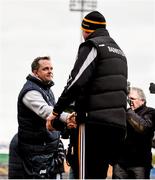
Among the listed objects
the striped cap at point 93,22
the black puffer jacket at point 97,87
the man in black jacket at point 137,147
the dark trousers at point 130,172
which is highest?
the striped cap at point 93,22

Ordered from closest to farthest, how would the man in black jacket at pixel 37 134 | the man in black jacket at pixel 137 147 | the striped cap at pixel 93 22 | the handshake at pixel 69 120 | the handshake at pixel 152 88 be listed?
the handshake at pixel 69 120 → the striped cap at pixel 93 22 → the man in black jacket at pixel 37 134 → the handshake at pixel 152 88 → the man in black jacket at pixel 137 147

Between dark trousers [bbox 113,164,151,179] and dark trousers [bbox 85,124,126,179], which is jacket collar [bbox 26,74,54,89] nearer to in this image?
dark trousers [bbox 85,124,126,179]

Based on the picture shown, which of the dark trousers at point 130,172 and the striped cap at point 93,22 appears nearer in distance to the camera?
the striped cap at point 93,22

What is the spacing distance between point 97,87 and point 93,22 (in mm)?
713

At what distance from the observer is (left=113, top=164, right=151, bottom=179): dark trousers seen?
9.84 meters

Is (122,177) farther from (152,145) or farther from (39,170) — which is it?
(39,170)

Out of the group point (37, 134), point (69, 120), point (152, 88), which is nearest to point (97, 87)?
point (69, 120)

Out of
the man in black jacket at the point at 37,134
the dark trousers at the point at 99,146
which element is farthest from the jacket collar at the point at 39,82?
the dark trousers at the point at 99,146

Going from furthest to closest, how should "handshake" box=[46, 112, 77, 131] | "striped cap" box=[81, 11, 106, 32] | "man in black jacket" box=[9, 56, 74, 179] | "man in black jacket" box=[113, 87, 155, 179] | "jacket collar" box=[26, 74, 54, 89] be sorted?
"man in black jacket" box=[113, 87, 155, 179] → "jacket collar" box=[26, 74, 54, 89] → "man in black jacket" box=[9, 56, 74, 179] → "striped cap" box=[81, 11, 106, 32] → "handshake" box=[46, 112, 77, 131]

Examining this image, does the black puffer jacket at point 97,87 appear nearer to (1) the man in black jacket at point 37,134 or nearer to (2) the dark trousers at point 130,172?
(1) the man in black jacket at point 37,134

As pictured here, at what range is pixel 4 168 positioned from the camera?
54.5ft

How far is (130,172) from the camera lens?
9.91 metres

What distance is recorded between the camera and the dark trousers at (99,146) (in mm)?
6875

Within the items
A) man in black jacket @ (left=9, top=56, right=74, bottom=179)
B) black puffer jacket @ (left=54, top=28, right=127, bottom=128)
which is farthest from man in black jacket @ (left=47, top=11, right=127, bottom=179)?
man in black jacket @ (left=9, top=56, right=74, bottom=179)
